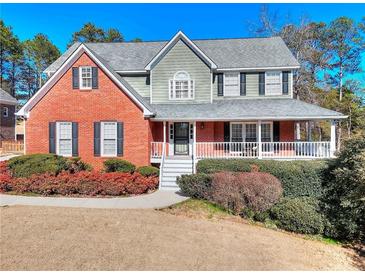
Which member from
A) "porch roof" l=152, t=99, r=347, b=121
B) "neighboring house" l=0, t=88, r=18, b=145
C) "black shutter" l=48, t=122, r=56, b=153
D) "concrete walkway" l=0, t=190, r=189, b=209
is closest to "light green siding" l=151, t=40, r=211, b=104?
"porch roof" l=152, t=99, r=347, b=121

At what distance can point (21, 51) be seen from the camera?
1825 inches

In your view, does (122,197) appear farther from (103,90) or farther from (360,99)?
(360,99)

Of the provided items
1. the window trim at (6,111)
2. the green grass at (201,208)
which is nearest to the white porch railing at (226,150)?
the green grass at (201,208)

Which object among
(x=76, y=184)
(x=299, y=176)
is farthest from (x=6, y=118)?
(x=299, y=176)

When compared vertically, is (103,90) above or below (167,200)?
above

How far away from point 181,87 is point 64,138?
8.01 metres

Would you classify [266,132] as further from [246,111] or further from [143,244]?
[143,244]

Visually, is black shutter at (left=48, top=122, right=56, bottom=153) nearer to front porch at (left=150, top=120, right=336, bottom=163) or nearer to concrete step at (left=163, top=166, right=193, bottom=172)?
front porch at (left=150, top=120, right=336, bottom=163)

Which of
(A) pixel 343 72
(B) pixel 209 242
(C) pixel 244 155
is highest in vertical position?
(A) pixel 343 72

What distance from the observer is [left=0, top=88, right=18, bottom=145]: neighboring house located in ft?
90.3

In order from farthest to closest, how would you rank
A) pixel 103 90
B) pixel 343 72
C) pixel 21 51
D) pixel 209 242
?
pixel 21 51, pixel 343 72, pixel 103 90, pixel 209 242

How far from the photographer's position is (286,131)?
15.8 meters

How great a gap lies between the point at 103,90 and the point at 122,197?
6.43 m

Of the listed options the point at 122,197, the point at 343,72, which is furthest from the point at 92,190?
the point at 343,72
